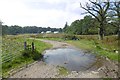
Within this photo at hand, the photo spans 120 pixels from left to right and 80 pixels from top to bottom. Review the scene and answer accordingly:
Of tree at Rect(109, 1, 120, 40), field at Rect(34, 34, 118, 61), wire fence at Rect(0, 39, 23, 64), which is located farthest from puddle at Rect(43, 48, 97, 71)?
tree at Rect(109, 1, 120, 40)

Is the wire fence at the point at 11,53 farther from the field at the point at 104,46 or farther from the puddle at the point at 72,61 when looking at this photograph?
the field at the point at 104,46

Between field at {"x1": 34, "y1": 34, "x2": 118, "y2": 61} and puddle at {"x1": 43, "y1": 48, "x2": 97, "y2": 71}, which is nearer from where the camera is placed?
puddle at {"x1": 43, "y1": 48, "x2": 97, "y2": 71}

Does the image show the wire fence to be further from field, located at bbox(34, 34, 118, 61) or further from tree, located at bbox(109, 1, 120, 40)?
tree, located at bbox(109, 1, 120, 40)

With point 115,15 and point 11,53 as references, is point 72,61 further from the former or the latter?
point 115,15

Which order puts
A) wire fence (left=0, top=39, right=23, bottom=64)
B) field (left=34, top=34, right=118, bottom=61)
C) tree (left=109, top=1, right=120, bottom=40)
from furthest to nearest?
tree (left=109, top=1, right=120, bottom=40)
field (left=34, top=34, right=118, bottom=61)
wire fence (left=0, top=39, right=23, bottom=64)

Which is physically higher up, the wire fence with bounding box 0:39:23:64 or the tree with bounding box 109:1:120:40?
the tree with bounding box 109:1:120:40

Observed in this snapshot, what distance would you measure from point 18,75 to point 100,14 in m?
31.5

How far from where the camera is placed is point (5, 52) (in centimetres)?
1875

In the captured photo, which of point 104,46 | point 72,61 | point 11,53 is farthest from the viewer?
point 104,46

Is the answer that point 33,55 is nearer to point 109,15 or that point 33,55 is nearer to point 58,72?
point 58,72

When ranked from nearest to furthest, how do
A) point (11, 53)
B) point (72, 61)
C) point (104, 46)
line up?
point (11, 53)
point (72, 61)
point (104, 46)

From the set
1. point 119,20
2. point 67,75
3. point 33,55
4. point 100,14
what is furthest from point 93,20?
point 67,75

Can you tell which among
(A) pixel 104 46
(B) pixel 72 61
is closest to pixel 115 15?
(A) pixel 104 46

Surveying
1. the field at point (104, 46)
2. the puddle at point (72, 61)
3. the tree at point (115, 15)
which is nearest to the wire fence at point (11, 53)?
the puddle at point (72, 61)
